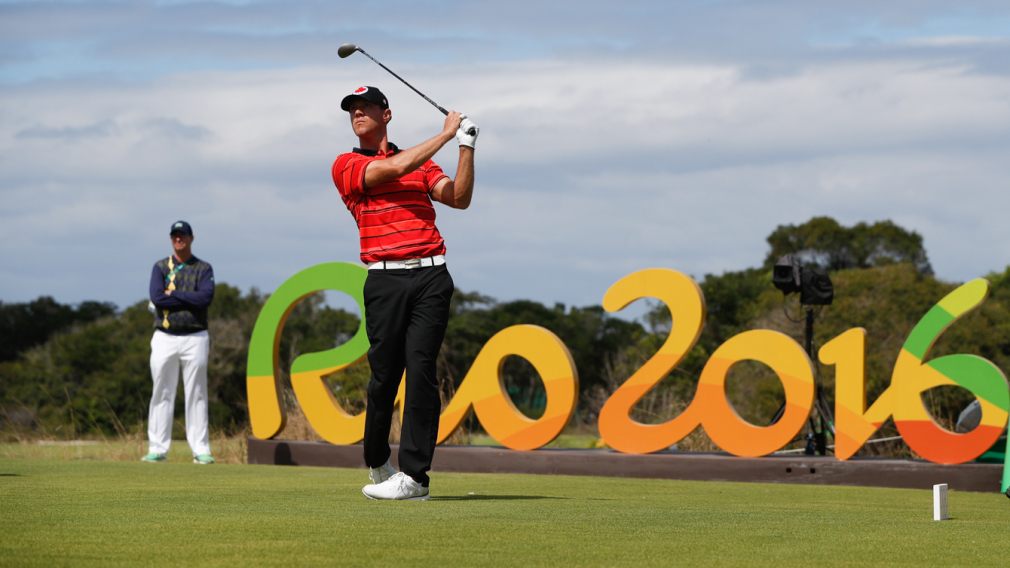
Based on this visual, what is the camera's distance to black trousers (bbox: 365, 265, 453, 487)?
15.7 ft

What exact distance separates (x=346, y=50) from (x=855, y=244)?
130 feet

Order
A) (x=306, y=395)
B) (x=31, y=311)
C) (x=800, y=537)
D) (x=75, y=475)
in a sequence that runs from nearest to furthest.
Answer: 1. (x=800, y=537)
2. (x=75, y=475)
3. (x=306, y=395)
4. (x=31, y=311)

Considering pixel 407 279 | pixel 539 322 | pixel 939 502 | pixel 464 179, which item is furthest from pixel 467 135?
pixel 539 322

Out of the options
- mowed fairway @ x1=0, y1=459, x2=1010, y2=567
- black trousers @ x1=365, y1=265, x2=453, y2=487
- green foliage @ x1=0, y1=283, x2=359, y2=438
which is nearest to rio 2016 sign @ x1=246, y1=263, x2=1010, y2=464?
mowed fairway @ x1=0, y1=459, x2=1010, y2=567

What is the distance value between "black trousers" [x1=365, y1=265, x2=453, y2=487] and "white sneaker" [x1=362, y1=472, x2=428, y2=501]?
49 mm

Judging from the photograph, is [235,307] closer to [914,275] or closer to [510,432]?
[914,275]

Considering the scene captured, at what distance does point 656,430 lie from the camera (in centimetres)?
866

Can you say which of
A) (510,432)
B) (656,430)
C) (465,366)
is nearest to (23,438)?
(510,432)

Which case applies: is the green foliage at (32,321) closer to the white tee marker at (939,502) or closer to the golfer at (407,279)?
the golfer at (407,279)

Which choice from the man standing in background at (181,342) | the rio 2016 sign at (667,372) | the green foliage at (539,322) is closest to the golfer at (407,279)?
the rio 2016 sign at (667,372)

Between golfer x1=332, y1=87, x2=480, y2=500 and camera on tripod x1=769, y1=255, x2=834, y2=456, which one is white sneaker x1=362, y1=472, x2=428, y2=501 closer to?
golfer x1=332, y1=87, x2=480, y2=500

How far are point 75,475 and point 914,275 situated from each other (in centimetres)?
2463

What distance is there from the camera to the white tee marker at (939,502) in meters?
4.46

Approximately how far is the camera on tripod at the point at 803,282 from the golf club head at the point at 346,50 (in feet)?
14.9
